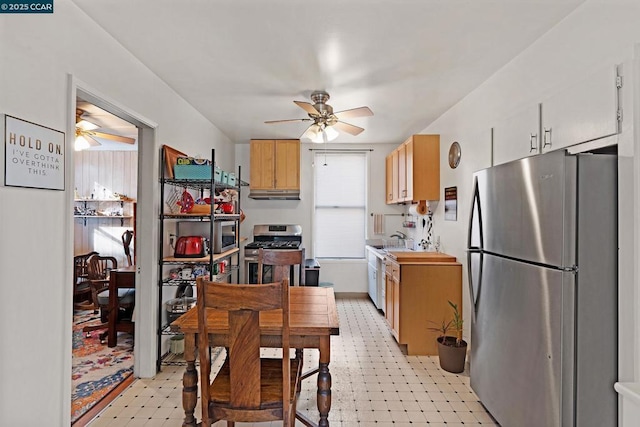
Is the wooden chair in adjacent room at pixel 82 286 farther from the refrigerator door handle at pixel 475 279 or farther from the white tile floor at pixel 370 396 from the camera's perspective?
the refrigerator door handle at pixel 475 279

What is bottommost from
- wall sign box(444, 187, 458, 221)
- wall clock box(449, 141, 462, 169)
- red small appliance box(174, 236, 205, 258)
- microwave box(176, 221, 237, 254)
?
red small appliance box(174, 236, 205, 258)

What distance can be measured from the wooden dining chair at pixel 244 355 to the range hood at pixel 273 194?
3736mm

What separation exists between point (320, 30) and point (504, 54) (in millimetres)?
1388

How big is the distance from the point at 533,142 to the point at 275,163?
12.2 ft

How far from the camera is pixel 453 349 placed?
3035 millimetres

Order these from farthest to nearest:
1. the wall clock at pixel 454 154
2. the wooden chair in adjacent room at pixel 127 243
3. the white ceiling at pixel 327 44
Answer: the wooden chair in adjacent room at pixel 127 243 < the wall clock at pixel 454 154 < the white ceiling at pixel 327 44

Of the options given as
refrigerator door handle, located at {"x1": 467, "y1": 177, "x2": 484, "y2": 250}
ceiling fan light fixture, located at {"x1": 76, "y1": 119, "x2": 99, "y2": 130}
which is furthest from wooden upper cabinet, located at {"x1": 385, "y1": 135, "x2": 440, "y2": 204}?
ceiling fan light fixture, located at {"x1": 76, "y1": 119, "x2": 99, "y2": 130}

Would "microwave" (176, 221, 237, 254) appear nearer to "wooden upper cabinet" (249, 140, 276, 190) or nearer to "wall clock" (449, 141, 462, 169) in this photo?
"wooden upper cabinet" (249, 140, 276, 190)

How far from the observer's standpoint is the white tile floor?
2.32m

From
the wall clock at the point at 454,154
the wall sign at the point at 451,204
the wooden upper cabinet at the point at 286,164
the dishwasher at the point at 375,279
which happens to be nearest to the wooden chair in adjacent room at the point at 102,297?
the wooden upper cabinet at the point at 286,164

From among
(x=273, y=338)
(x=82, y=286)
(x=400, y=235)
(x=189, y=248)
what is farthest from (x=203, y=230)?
(x=400, y=235)

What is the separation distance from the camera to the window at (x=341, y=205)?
577cm

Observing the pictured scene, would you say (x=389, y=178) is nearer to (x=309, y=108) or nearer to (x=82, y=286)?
(x=309, y=108)

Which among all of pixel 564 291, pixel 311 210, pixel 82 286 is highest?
pixel 311 210
